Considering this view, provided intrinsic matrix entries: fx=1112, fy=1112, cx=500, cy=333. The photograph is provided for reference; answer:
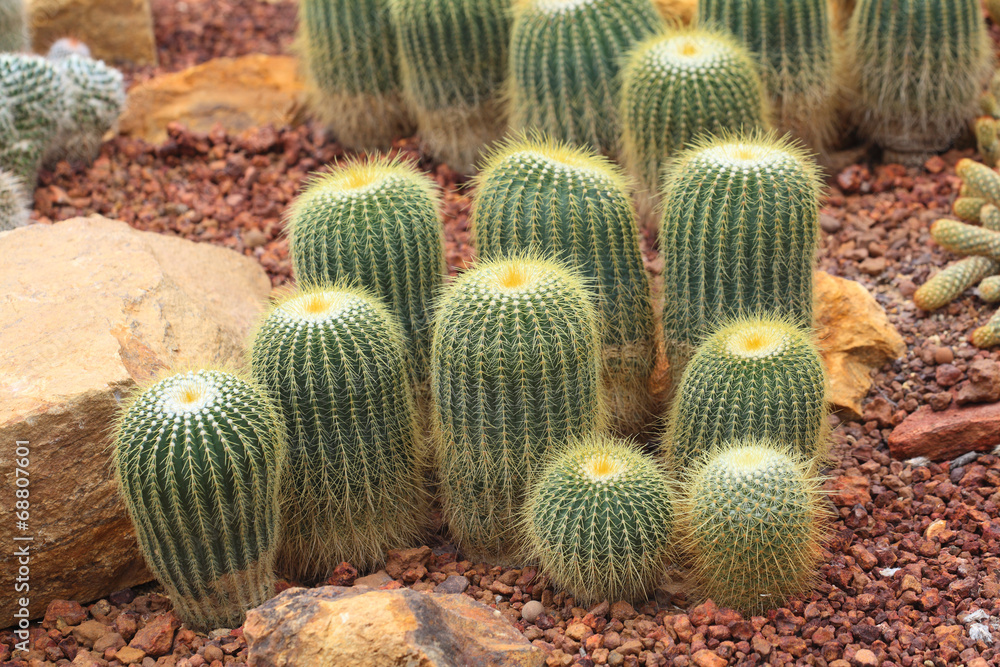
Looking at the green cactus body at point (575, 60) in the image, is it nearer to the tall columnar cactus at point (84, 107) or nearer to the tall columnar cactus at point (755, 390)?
the tall columnar cactus at point (755, 390)

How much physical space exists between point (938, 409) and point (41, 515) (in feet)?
11.9

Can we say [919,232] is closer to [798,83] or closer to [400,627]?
[798,83]

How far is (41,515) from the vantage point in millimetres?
4027

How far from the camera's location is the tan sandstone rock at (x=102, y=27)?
8.68 metres

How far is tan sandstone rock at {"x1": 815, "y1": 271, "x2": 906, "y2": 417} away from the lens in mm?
4980

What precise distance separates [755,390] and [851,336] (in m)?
1.31

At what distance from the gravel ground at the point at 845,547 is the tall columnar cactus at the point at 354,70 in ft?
1.93

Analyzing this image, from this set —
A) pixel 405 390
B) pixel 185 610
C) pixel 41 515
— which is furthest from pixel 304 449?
pixel 41 515

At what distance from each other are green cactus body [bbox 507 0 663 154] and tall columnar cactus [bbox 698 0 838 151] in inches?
16.0

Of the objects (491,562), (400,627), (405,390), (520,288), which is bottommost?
(491,562)

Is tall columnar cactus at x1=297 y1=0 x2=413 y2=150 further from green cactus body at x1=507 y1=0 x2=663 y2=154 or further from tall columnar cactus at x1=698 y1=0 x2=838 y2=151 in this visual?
tall columnar cactus at x1=698 y1=0 x2=838 y2=151

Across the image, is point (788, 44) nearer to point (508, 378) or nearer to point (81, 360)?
point (508, 378)

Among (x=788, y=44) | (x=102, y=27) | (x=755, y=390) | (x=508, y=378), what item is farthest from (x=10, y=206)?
(x=788, y=44)

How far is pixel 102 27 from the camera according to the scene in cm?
880
